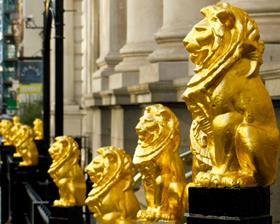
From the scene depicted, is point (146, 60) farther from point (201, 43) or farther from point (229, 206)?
point (229, 206)

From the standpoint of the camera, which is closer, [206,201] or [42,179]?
[206,201]

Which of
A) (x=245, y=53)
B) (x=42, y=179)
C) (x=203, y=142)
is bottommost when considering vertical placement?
(x=42, y=179)

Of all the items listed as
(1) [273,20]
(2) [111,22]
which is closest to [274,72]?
(1) [273,20]

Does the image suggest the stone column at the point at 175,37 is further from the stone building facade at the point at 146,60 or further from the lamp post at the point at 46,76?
the lamp post at the point at 46,76

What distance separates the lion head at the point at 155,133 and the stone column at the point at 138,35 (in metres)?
11.2

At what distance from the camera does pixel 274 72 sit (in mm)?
8438

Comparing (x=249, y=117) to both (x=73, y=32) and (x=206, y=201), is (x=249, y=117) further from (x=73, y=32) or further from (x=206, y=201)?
(x=73, y=32)

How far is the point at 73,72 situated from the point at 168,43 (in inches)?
885

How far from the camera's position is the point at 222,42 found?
4.67 m

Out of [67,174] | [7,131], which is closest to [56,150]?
[67,174]

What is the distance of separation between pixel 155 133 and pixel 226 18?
142 cm

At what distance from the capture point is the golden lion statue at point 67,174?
29.3ft

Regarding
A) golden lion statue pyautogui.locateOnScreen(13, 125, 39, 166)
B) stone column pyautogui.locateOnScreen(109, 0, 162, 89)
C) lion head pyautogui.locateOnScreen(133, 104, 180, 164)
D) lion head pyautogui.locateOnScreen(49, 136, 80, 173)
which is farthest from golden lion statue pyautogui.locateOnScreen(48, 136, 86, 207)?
stone column pyautogui.locateOnScreen(109, 0, 162, 89)

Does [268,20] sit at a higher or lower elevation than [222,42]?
higher
